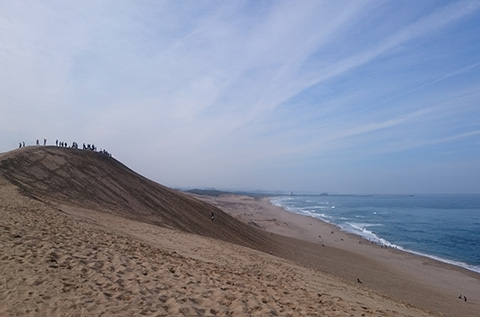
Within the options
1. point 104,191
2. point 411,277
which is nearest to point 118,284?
point 104,191

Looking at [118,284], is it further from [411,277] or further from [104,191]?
[411,277]

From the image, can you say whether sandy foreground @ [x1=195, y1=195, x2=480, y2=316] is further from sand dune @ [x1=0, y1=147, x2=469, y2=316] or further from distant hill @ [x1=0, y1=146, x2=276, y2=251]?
sand dune @ [x1=0, y1=147, x2=469, y2=316]

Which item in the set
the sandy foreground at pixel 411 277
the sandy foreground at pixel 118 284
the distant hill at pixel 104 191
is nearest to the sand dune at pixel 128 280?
the sandy foreground at pixel 118 284

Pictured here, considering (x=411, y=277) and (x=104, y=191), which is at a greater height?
(x=104, y=191)

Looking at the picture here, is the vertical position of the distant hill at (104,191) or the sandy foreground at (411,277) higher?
the distant hill at (104,191)

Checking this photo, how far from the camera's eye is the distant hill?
20500 mm

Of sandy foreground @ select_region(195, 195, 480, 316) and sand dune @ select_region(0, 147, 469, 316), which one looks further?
sandy foreground @ select_region(195, 195, 480, 316)

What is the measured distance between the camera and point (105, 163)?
101ft

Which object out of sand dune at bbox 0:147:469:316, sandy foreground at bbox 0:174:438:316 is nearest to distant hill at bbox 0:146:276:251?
sand dune at bbox 0:147:469:316

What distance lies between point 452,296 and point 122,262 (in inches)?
753

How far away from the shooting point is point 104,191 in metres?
24.3

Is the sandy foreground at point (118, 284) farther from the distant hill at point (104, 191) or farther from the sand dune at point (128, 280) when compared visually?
the distant hill at point (104, 191)

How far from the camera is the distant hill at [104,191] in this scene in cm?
2050

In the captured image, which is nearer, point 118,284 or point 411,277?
point 118,284
